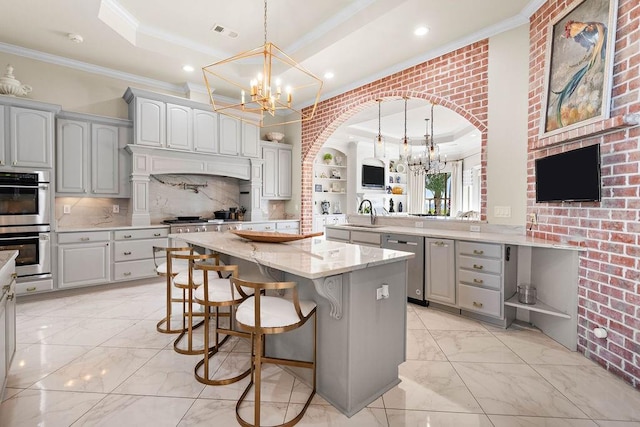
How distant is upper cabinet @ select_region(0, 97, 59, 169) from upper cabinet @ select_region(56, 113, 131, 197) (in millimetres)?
267

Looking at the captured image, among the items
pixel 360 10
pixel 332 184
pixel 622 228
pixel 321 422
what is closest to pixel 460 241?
pixel 622 228

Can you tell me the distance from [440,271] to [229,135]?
4026 mm

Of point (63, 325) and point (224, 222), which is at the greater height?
point (224, 222)

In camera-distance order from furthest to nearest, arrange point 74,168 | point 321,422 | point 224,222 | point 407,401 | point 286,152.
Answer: point 286,152, point 224,222, point 74,168, point 407,401, point 321,422

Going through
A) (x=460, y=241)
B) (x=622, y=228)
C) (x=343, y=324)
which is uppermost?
(x=622, y=228)

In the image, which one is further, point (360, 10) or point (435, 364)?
point (360, 10)

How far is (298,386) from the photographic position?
6.79 ft

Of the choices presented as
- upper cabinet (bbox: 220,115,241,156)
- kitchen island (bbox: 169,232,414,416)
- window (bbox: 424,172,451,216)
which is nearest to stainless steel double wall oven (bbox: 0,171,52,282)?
upper cabinet (bbox: 220,115,241,156)

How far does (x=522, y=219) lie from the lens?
10.7ft

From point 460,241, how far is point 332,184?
16.0 ft

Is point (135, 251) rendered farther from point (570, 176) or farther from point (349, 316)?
point (570, 176)

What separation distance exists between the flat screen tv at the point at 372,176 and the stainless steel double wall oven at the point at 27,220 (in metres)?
6.32

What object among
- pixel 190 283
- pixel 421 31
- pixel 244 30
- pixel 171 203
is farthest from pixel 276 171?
pixel 190 283

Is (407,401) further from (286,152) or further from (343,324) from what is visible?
(286,152)
